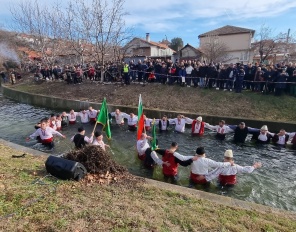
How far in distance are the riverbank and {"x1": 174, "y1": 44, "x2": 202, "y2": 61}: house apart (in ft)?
92.3

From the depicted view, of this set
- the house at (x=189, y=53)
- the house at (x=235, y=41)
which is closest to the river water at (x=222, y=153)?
the house at (x=189, y=53)

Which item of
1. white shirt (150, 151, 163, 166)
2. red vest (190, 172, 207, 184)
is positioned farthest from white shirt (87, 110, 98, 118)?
red vest (190, 172, 207, 184)

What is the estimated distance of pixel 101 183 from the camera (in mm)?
6355

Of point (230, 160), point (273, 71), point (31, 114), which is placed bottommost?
point (31, 114)

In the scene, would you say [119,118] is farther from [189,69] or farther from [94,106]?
[189,69]

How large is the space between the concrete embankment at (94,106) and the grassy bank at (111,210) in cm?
1041

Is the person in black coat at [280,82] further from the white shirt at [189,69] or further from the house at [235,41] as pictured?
the house at [235,41]

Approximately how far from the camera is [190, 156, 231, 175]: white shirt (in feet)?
25.5

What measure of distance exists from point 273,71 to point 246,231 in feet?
49.2

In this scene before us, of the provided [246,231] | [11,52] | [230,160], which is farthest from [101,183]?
[11,52]

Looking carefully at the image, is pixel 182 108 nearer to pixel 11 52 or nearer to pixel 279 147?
pixel 279 147

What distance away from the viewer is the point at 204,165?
7.89 metres

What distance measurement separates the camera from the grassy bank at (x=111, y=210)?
4.49 metres

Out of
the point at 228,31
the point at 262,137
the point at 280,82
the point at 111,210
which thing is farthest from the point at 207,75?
the point at 228,31
